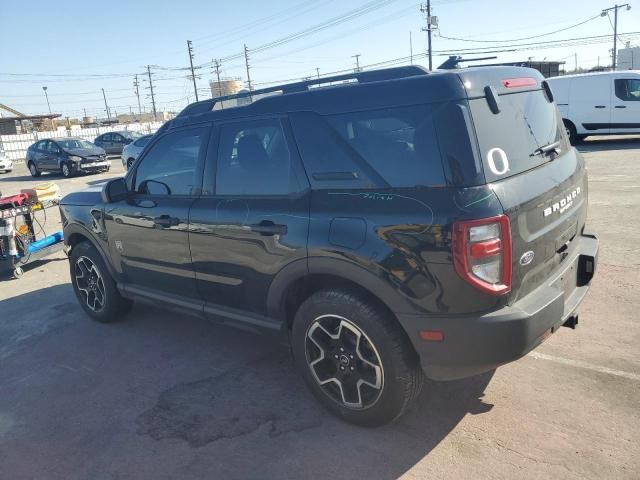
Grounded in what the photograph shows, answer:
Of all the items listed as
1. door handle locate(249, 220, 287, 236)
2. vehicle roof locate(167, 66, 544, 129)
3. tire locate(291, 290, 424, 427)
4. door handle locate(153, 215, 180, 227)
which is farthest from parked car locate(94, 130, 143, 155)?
tire locate(291, 290, 424, 427)

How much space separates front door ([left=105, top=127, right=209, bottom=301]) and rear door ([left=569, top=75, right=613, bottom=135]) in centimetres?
1506

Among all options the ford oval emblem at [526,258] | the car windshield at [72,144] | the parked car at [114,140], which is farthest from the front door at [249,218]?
the parked car at [114,140]

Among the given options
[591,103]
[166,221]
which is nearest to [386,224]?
[166,221]

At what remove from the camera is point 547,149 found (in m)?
3.06

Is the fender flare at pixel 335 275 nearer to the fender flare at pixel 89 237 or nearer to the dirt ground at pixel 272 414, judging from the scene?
the dirt ground at pixel 272 414

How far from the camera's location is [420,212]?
8.34ft

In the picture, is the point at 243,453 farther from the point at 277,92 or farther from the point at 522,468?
the point at 277,92

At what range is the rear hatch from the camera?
2.56 m

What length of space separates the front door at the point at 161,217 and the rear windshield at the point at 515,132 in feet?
6.57

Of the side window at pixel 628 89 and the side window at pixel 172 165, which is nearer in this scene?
the side window at pixel 172 165

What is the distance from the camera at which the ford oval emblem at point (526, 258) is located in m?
2.59

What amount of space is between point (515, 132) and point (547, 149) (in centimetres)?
39

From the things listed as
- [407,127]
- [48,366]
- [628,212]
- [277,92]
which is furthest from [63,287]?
[628,212]

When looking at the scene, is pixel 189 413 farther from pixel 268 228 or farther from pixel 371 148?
pixel 371 148
